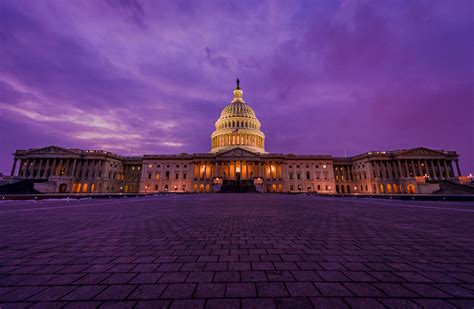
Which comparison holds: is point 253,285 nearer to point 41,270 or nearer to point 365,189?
point 41,270

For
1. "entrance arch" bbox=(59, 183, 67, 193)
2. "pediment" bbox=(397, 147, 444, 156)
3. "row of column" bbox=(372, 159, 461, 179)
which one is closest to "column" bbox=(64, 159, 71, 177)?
"entrance arch" bbox=(59, 183, 67, 193)

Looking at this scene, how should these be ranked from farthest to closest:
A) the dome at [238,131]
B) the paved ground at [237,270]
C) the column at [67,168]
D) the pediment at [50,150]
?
the dome at [238,131] → the column at [67,168] → the pediment at [50,150] → the paved ground at [237,270]

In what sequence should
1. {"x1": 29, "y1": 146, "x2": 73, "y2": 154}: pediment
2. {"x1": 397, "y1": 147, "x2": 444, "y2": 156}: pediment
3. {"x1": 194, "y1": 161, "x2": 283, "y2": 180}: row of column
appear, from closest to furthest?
1. {"x1": 397, "y1": 147, "x2": 444, "y2": 156}: pediment
2. {"x1": 29, "y1": 146, "x2": 73, "y2": 154}: pediment
3. {"x1": 194, "y1": 161, "x2": 283, "y2": 180}: row of column

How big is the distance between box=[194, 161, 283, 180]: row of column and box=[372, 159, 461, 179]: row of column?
34883mm

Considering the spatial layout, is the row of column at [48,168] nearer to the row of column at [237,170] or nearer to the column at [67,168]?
the column at [67,168]

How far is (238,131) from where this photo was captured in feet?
267

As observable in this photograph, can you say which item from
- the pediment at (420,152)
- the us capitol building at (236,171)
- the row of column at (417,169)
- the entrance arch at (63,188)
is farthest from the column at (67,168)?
the pediment at (420,152)

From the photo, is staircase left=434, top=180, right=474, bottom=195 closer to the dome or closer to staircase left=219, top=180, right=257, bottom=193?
staircase left=219, top=180, right=257, bottom=193

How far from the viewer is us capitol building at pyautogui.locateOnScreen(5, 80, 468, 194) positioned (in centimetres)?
6494

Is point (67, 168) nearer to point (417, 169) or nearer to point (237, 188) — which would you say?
point (237, 188)

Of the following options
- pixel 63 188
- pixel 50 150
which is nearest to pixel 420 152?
pixel 63 188

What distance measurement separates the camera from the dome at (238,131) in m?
81.4

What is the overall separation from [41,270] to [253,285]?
135 inches

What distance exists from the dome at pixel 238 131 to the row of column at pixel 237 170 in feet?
36.6
